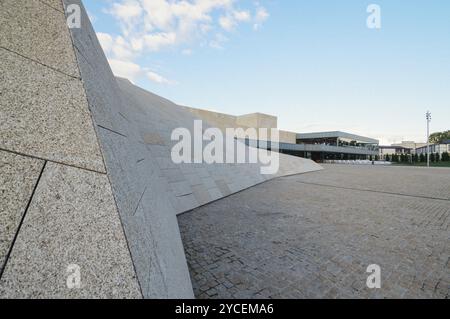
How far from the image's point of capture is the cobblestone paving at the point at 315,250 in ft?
11.3

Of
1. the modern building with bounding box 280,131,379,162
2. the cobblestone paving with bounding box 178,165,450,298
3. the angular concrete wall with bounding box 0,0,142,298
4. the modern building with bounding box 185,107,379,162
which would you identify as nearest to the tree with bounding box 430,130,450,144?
the modern building with bounding box 185,107,379,162

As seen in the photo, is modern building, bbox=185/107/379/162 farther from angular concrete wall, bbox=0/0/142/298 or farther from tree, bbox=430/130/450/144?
tree, bbox=430/130/450/144

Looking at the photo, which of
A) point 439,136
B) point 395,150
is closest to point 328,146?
point 439,136

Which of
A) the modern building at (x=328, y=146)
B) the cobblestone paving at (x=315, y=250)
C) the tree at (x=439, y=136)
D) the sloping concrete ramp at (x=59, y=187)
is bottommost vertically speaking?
the cobblestone paving at (x=315, y=250)

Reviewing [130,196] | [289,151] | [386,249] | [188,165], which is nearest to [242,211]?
[188,165]

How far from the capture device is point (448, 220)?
6.75 meters

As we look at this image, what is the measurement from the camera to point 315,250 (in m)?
4.70

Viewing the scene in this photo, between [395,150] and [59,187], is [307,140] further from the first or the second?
[395,150]

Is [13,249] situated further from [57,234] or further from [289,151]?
[289,151]

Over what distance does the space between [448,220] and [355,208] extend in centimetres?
256

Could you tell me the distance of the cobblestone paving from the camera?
345cm

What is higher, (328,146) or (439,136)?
(439,136)

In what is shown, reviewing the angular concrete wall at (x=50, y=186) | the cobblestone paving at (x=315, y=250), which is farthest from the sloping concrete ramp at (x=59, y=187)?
the cobblestone paving at (x=315, y=250)

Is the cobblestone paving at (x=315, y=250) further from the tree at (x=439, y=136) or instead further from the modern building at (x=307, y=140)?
the tree at (x=439, y=136)
